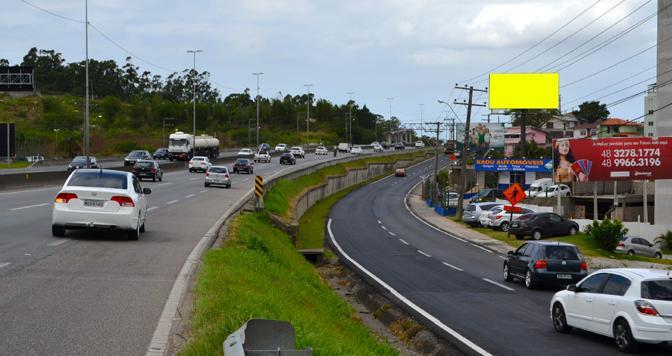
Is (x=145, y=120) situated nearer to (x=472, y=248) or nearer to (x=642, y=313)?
(x=472, y=248)

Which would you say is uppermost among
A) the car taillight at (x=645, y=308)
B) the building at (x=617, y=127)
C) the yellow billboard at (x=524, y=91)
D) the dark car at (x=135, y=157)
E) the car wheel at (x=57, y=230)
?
the yellow billboard at (x=524, y=91)

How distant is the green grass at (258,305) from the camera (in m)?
10.1

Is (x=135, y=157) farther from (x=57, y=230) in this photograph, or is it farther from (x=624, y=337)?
(x=624, y=337)

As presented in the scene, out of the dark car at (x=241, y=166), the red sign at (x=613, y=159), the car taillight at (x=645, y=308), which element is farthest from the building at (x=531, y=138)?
the car taillight at (x=645, y=308)

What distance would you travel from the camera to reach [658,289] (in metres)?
15.8

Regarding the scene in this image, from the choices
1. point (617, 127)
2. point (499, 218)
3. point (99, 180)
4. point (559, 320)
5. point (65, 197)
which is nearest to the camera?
point (559, 320)

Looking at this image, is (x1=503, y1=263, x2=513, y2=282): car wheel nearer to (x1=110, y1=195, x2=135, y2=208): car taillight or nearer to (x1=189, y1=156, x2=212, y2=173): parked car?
(x1=110, y1=195, x2=135, y2=208): car taillight

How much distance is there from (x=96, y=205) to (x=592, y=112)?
18375 centimetres

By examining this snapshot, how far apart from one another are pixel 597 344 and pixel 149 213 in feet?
61.6

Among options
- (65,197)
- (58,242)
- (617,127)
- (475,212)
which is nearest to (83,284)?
(58,242)

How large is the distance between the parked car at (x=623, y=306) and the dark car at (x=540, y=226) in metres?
33.1

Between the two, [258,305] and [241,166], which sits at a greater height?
[241,166]

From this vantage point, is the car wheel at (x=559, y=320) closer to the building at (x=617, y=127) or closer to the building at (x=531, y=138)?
the building at (x=617, y=127)

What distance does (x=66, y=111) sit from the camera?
559 ft
